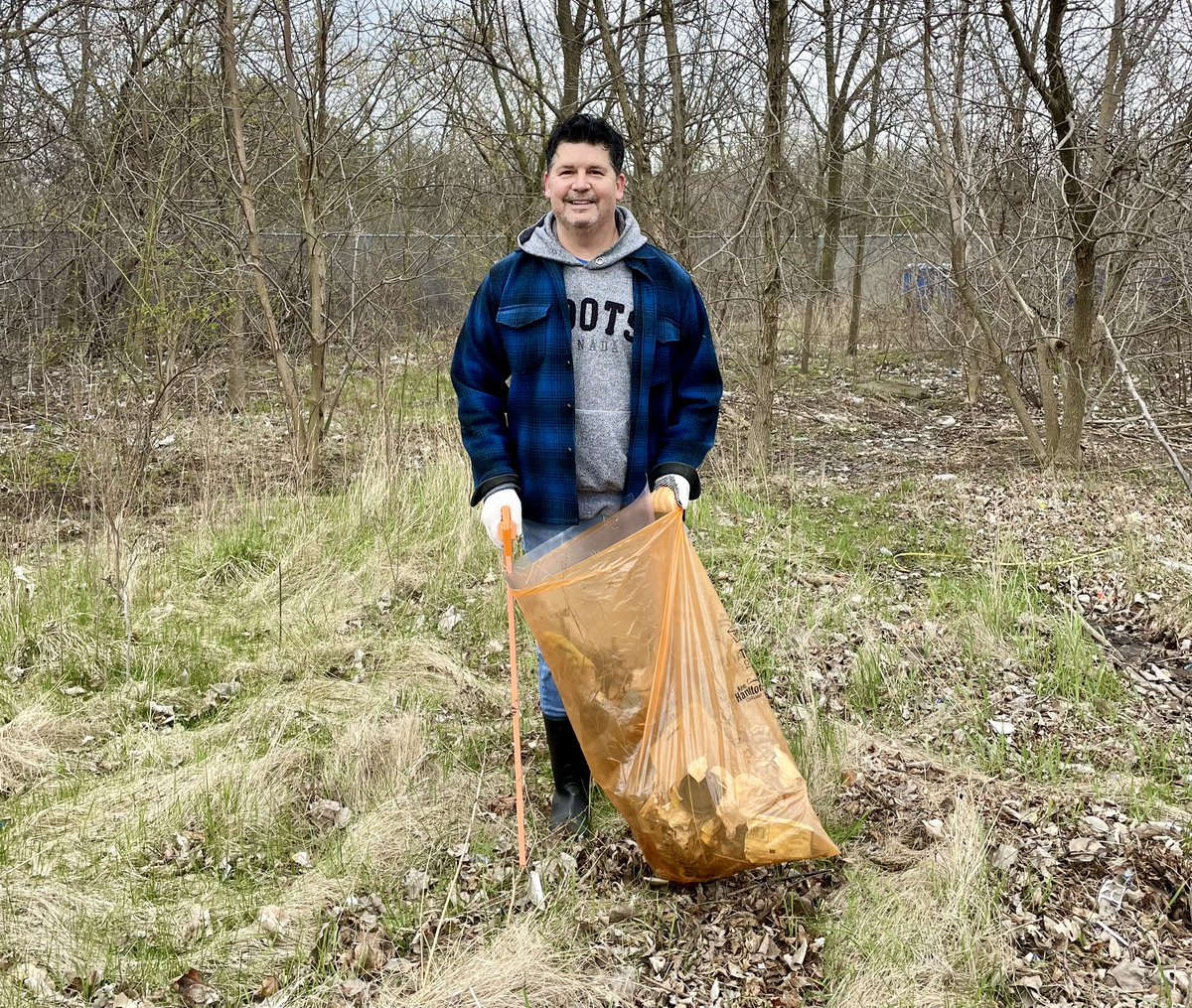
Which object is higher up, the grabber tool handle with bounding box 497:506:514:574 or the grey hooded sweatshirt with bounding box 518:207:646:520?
the grey hooded sweatshirt with bounding box 518:207:646:520

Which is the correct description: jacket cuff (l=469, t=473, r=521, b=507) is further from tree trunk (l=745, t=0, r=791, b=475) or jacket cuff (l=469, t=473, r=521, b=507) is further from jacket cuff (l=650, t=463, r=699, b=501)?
tree trunk (l=745, t=0, r=791, b=475)

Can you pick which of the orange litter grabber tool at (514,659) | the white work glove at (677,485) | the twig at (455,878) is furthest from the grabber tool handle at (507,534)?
the twig at (455,878)

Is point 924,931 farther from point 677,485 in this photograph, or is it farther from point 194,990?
point 194,990

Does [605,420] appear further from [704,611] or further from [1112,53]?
[1112,53]

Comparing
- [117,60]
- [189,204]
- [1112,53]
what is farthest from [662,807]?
[117,60]

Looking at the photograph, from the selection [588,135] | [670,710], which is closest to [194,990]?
[670,710]

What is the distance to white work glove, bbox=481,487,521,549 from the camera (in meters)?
2.24

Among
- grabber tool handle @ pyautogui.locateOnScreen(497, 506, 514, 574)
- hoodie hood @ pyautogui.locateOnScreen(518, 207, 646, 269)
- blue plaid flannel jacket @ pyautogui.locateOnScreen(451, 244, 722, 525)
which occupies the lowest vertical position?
grabber tool handle @ pyautogui.locateOnScreen(497, 506, 514, 574)

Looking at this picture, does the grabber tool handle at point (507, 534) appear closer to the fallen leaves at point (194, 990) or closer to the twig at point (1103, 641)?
the fallen leaves at point (194, 990)

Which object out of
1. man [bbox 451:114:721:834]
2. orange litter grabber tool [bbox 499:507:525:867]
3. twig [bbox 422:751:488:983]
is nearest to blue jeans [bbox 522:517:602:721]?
man [bbox 451:114:721:834]

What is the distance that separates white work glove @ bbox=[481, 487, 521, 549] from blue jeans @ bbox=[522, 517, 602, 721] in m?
0.17

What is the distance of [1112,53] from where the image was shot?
5371 mm

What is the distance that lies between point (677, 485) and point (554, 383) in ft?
1.27

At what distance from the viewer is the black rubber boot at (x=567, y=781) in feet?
8.16
